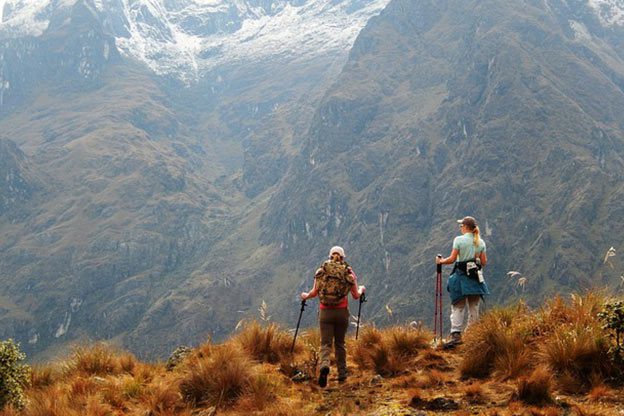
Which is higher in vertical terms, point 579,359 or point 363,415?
point 579,359

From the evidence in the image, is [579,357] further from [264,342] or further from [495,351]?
[264,342]

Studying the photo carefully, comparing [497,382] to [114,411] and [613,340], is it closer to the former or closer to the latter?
[613,340]

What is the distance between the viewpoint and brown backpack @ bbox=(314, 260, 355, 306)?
42.2ft

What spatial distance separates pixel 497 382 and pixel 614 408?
225 cm

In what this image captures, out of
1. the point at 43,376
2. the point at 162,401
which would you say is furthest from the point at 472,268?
the point at 43,376

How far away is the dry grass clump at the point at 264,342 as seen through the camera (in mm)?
14211

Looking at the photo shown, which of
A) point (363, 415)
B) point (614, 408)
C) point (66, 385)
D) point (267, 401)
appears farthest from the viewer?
point (66, 385)

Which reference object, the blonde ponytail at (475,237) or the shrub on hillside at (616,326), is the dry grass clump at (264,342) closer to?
the blonde ponytail at (475,237)

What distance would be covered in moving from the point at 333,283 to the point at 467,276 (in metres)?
3.99

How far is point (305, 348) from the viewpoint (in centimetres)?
1507

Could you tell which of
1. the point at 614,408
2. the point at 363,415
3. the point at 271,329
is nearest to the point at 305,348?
the point at 271,329

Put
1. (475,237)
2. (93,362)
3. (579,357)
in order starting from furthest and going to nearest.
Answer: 1. (475,237)
2. (93,362)
3. (579,357)

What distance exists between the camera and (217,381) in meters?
11.4

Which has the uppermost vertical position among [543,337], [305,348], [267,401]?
[543,337]
